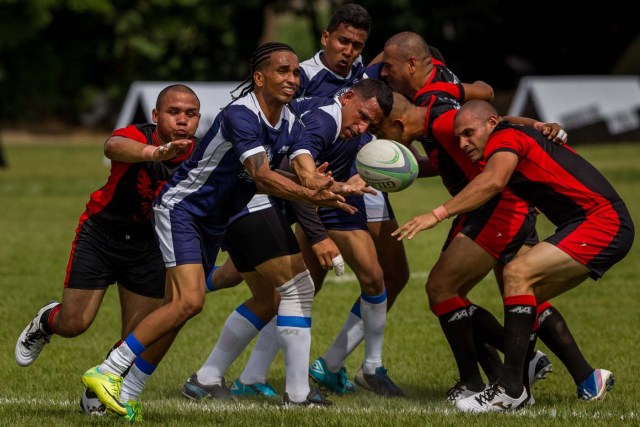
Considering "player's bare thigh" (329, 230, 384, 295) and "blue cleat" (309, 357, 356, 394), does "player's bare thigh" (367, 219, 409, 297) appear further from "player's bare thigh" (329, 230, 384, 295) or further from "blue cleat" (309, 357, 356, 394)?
"blue cleat" (309, 357, 356, 394)

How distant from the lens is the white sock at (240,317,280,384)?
312 inches

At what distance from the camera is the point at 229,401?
761 cm

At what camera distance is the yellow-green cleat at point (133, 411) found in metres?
6.62

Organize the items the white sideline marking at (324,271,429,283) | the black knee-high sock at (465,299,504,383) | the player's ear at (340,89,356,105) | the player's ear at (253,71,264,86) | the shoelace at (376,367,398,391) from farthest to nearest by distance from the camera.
Answer: 1. the white sideline marking at (324,271,429,283)
2. the shoelace at (376,367,398,391)
3. the black knee-high sock at (465,299,504,383)
4. the player's ear at (340,89,356,105)
5. the player's ear at (253,71,264,86)

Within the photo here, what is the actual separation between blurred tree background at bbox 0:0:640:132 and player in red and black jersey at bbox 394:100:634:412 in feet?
118

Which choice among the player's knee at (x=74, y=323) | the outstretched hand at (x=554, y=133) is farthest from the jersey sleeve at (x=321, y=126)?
the player's knee at (x=74, y=323)

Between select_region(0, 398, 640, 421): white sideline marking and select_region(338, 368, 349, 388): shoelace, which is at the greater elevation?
select_region(0, 398, 640, 421): white sideline marking

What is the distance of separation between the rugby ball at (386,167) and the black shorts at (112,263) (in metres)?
1.63

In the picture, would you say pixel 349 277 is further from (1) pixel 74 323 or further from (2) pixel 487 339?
(1) pixel 74 323

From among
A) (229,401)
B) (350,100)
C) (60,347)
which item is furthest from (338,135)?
(60,347)

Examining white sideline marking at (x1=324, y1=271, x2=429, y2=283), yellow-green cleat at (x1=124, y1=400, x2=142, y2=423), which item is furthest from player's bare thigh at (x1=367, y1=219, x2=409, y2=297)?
white sideline marking at (x1=324, y1=271, x2=429, y2=283)

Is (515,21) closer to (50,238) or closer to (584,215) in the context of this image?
(50,238)

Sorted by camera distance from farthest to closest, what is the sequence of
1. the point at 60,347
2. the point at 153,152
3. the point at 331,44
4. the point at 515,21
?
the point at 515,21, the point at 60,347, the point at 331,44, the point at 153,152

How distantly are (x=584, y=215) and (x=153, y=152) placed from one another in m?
2.78
